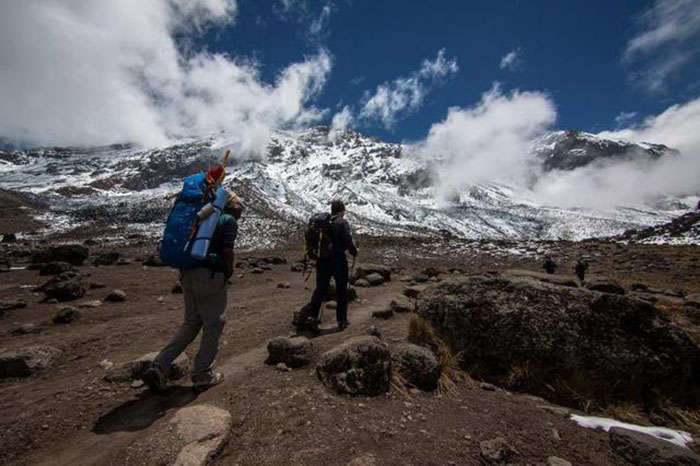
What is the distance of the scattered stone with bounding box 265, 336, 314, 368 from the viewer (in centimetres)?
556

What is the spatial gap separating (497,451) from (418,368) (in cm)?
161

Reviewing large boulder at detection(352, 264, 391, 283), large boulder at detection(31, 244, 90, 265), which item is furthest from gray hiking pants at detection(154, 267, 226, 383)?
large boulder at detection(31, 244, 90, 265)

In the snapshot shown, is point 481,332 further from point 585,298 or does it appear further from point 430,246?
point 430,246

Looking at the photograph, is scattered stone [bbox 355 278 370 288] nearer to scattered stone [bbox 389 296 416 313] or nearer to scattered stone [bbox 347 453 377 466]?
scattered stone [bbox 389 296 416 313]

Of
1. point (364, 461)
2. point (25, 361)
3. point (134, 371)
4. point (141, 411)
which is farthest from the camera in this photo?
point (25, 361)

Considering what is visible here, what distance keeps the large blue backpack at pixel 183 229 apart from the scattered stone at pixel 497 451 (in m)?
4.06

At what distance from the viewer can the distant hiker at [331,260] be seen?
788 cm

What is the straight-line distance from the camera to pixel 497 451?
12.0 ft

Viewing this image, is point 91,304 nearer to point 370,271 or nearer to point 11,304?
point 11,304

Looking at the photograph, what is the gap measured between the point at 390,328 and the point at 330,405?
136 inches

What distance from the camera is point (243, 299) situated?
41.6 feet

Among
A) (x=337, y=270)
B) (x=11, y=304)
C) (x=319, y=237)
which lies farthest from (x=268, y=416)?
(x=11, y=304)

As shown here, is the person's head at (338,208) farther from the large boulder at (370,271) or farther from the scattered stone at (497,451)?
the large boulder at (370,271)

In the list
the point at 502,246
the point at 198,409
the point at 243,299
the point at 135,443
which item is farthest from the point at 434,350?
the point at 502,246
